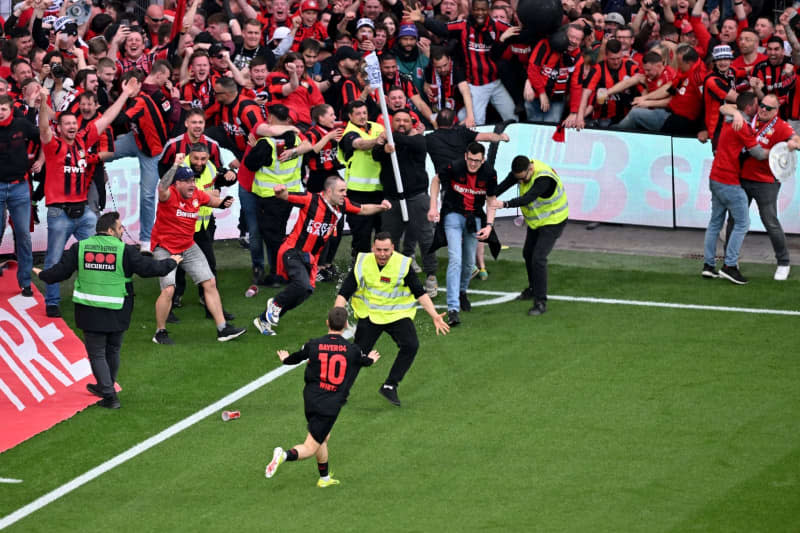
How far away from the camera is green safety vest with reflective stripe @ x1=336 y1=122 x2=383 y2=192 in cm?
1574

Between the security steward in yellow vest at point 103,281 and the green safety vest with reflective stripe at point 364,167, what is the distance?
4089 millimetres

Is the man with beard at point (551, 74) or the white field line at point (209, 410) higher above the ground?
the man with beard at point (551, 74)

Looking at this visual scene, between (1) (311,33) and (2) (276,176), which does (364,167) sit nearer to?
(2) (276,176)

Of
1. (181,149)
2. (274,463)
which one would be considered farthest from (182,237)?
(274,463)

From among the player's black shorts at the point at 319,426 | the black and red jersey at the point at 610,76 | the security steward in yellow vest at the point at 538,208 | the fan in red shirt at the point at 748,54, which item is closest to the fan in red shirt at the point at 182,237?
the security steward in yellow vest at the point at 538,208

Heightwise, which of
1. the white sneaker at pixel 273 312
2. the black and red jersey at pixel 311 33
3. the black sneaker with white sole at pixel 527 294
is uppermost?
the black and red jersey at pixel 311 33

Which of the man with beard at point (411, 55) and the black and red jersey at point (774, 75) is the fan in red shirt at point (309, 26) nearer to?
the man with beard at point (411, 55)

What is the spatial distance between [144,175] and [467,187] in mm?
4721

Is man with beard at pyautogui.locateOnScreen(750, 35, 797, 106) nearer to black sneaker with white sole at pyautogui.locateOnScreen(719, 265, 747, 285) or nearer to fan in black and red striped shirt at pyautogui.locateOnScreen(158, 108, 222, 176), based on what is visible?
black sneaker with white sole at pyautogui.locateOnScreen(719, 265, 747, 285)

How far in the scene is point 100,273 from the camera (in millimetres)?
12078

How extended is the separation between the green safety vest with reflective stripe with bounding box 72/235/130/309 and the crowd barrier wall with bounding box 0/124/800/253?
5.57 m

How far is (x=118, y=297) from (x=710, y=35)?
11.9 metres

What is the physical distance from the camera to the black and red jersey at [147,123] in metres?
16.5

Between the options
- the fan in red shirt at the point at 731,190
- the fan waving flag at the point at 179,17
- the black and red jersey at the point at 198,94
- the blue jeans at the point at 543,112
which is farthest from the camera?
the blue jeans at the point at 543,112
